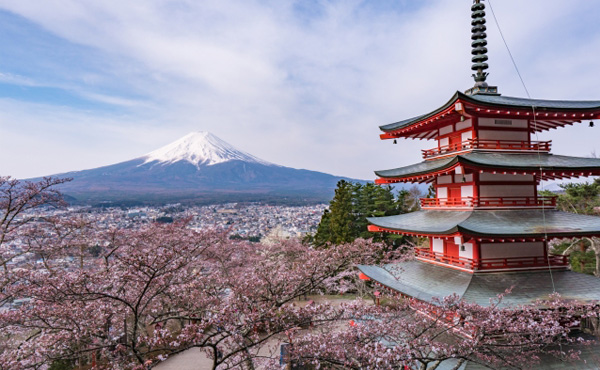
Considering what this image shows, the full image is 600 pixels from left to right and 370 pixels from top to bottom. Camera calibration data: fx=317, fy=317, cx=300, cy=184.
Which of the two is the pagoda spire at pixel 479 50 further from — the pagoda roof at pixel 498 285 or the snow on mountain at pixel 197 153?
the snow on mountain at pixel 197 153

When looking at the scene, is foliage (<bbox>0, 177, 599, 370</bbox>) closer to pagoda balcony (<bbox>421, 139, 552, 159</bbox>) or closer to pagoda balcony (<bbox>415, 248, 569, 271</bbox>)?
pagoda balcony (<bbox>415, 248, 569, 271</bbox>)

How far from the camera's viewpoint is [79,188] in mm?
102938

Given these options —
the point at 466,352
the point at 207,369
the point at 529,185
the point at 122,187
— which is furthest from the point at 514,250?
the point at 122,187

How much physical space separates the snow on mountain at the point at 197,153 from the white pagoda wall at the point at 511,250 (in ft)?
501

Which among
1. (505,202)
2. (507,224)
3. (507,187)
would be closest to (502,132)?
(507,187)

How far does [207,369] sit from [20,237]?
873cm

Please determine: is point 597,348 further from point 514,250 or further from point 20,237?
point 20,237

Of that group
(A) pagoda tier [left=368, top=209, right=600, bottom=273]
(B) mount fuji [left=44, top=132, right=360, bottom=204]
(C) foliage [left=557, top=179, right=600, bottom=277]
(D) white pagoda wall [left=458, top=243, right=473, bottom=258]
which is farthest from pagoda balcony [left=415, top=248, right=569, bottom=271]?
(B) mount fuji [left=44, top=132, right=360, bottom=204]

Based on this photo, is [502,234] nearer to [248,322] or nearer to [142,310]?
[248,322]

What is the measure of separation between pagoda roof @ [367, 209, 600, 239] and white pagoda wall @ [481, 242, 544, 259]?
31.1 inches

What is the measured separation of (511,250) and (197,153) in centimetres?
16496

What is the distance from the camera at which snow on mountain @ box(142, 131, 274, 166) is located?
502ft

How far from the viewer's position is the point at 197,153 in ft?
532

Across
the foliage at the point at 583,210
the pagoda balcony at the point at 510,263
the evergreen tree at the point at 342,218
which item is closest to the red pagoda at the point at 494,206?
the pagoda balcony at the point at 510,263
